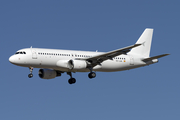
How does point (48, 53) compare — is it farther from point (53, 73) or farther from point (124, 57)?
point (124, 57)

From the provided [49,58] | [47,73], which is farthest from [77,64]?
[47,73]

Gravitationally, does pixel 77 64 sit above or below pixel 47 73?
below

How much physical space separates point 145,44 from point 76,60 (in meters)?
15.6

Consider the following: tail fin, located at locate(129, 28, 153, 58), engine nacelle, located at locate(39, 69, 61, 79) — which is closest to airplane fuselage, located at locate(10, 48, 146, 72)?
engine nacelle, located at locate(39, 69, 61, 79)

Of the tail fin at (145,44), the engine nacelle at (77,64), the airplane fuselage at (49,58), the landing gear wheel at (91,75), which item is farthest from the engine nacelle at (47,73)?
the tail fin at (145,44)

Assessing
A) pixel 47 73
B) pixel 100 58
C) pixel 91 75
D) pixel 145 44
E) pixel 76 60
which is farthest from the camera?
pixel 145 44

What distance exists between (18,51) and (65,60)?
741cm

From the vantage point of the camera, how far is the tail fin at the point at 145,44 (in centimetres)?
6756

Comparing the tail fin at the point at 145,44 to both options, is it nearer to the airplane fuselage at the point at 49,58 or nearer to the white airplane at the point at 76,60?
the white airplane at the point at 76,60

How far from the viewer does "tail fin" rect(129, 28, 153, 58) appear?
67562 mm

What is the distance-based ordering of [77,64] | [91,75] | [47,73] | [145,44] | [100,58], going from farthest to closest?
1. [145,44]
2. [47,73]
3. [91,75]
4. [100,58]
5. [77,64]

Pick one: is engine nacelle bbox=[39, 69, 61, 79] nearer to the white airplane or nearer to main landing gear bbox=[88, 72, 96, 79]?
the white airplane

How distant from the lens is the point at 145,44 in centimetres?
6906

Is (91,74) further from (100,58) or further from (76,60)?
(76,60)
